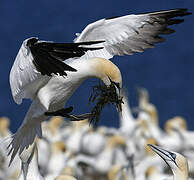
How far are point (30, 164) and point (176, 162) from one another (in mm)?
1448

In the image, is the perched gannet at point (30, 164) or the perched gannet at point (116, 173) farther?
the perched gannet at point (116, 173)

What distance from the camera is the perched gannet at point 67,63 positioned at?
6055 mm

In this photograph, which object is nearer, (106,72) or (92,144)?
(106,72)

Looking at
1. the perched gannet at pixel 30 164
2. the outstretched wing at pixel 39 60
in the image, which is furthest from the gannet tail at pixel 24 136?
the outstretched wing at pixel 39 60

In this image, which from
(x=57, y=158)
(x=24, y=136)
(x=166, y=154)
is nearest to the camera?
(x=166, y=154)

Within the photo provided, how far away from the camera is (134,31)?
7.38 meters

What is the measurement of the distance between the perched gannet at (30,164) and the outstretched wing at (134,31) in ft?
3.27

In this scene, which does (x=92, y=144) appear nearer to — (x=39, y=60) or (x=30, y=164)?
(x=30, y=164)

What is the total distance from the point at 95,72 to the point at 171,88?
24432mm

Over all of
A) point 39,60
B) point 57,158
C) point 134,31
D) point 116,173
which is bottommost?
point 57,158

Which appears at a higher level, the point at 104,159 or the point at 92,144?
the point at 104,159

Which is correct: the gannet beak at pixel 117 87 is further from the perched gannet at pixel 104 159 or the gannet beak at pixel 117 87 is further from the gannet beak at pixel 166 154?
the perched gannet at pixel 104 159

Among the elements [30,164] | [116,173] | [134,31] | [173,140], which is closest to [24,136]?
[30,164]

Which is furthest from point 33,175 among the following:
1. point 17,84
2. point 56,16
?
point 56,16
